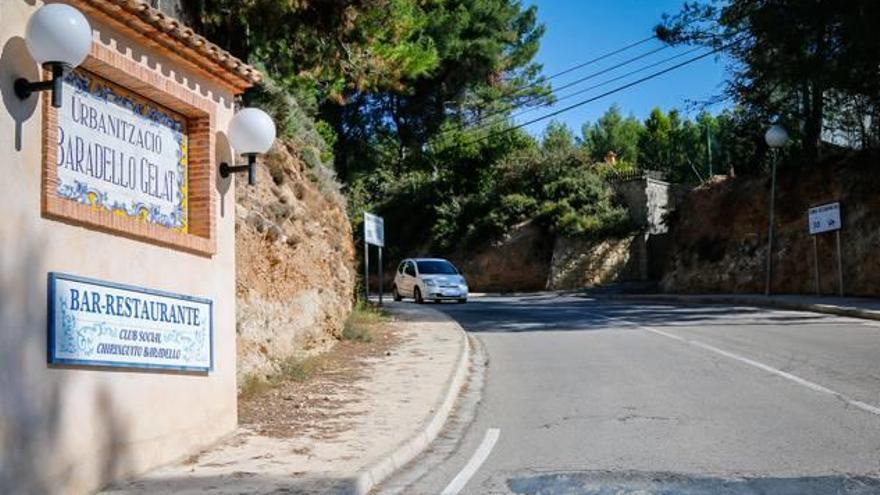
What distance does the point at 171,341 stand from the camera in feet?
25.5

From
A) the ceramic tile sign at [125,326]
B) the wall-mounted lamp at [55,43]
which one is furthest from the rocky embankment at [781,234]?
the wall-mounted lamp at [55,43]

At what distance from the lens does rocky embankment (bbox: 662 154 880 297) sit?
84.9ft

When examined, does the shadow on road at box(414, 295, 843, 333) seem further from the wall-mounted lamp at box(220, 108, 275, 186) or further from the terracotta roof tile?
the terracotta roof tile

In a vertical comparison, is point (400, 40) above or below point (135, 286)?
above

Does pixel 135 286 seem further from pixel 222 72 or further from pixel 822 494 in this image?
pixel 822 494

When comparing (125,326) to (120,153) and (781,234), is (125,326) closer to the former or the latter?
(120,153)

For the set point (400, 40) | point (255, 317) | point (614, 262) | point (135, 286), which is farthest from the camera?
point (614, 262)

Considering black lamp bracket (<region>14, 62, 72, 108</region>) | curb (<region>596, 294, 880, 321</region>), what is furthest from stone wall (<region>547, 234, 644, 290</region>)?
black lamp bracket (<region>14, 62, 72, 108</region>)

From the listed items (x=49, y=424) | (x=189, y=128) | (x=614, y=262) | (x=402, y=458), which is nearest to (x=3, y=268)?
(x=49, y=424)

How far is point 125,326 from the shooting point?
7.12 metres

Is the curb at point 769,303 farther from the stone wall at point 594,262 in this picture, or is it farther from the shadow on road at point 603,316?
the stone wall at point 594,262

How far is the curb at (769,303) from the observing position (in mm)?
20098

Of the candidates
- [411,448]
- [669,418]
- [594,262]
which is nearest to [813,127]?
[594,262]

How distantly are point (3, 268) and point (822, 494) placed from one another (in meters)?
5.57
